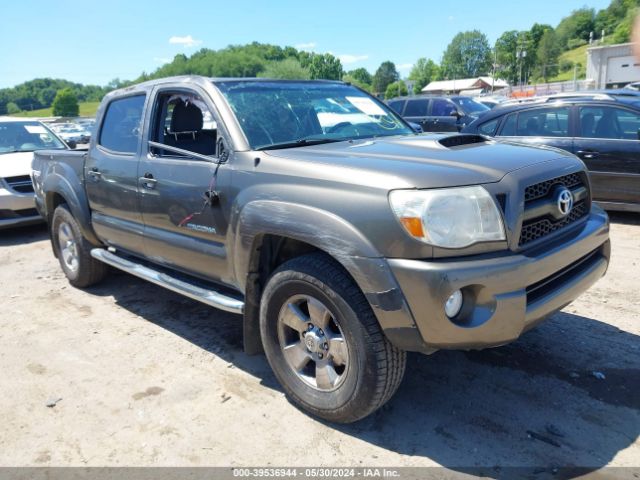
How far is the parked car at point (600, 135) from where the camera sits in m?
6.52

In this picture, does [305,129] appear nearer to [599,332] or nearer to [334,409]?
[334,409]

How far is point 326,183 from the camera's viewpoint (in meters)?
2.68

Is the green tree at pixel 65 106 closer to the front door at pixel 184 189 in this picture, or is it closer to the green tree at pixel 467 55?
the green tree at pixel 467 55

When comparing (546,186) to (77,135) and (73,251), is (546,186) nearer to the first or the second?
(73,251)

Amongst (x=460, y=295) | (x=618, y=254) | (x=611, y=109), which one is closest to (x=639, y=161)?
(x=611, y=109)

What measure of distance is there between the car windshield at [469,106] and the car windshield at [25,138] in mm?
9313

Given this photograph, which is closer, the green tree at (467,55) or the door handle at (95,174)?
the door handle at (95,174)

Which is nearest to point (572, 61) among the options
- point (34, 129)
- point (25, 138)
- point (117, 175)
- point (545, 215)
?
point (34, 129)

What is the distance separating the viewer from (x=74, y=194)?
4891mm

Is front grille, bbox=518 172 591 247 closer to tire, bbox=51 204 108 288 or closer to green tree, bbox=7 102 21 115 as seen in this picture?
tire, bbox=51 204 108 288

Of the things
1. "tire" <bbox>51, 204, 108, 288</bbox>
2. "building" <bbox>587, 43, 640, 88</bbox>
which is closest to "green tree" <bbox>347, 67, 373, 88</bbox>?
"building" <bbox>587, 43, 640, 88</bbox>

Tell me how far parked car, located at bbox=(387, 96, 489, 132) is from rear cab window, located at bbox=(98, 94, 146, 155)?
8.89 metres

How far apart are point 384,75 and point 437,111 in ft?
467

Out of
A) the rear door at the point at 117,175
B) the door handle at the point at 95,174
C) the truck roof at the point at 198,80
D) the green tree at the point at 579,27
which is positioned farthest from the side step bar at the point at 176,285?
the green tree at the point at 579,27
